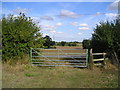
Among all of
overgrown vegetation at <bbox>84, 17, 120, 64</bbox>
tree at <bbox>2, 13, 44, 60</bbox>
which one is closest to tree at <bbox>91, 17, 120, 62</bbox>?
overgrown vegetation at <bbox>84, 17, 120, 64</bbox>

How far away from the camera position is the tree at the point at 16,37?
945 centimetres

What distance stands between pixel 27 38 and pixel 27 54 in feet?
3.51

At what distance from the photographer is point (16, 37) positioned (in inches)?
373

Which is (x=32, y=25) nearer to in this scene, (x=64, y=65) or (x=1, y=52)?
(x=1, y=52)

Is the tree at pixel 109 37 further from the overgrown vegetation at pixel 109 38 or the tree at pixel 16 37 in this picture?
the tree at pixel 16 37

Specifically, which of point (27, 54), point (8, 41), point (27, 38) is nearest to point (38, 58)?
point (27, 54)

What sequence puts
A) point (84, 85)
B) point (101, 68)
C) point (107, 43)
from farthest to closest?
point (107, 43), point (101, 68), point (84, 85)

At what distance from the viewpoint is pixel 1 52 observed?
9.50m

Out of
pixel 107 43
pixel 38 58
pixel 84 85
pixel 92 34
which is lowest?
pixel 84 85

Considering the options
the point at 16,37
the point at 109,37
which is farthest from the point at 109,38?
the point at 16,37

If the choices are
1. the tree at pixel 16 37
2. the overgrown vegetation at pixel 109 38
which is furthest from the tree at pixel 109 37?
the tree at pixel 16 37

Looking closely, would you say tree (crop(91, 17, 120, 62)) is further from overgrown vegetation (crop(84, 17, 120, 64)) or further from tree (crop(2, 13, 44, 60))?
tree (crop(2, 13, 44, 60))

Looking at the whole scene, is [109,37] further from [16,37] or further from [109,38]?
[16,37]

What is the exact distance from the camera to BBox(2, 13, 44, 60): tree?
372 inches
